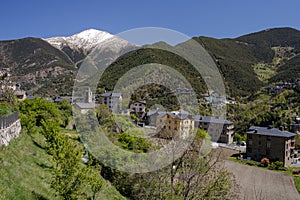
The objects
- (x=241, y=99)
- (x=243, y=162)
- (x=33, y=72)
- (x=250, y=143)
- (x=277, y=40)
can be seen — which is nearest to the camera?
(x=243, y=162)

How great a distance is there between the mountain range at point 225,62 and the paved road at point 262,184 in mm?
27271

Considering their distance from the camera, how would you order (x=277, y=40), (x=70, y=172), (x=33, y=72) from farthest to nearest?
1. (x=277, y=40)
2. (x=33, y=72)
3. (x=70, y=172)

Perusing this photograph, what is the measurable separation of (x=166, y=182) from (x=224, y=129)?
105ft

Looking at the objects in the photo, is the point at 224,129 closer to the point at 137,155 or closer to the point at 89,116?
the point at 89,116

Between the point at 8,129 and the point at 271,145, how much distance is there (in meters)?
28.3

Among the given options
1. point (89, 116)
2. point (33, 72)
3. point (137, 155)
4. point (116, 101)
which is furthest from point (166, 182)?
point (33, 72)

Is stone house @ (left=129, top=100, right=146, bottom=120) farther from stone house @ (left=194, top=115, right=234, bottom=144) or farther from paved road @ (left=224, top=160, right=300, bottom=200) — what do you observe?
paved road @ (left=224, top=160, right=300, bottom=200)

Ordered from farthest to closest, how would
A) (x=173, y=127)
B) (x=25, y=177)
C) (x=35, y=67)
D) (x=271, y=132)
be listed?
1. (x=35, y=67)
2. (x=271, y=132)
3. (x=173, y=127)
4. (x=25, y=177)

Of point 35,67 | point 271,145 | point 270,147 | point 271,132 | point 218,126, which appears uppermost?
point 35,67

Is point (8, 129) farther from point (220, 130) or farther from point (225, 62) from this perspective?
point (225, 62)

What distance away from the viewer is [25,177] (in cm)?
733

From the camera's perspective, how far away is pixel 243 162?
91.1 feet

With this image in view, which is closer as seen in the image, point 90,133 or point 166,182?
point 166,182

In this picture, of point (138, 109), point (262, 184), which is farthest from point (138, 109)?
point (262, 184)
